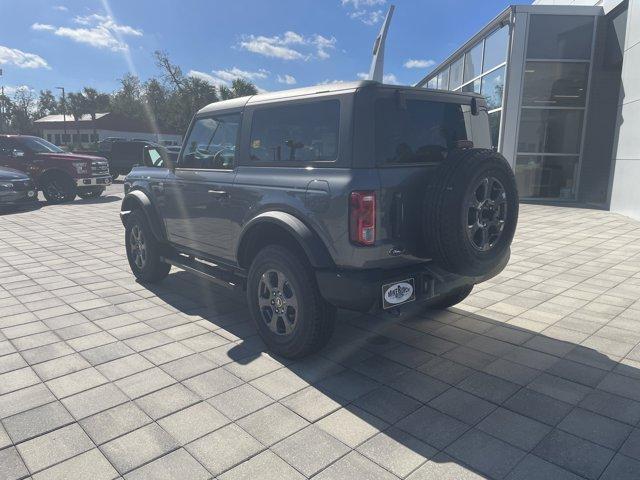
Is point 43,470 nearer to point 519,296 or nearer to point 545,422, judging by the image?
point 545,422

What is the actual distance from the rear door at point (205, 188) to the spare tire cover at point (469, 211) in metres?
1.81

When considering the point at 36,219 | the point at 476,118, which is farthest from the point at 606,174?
the point at 36,219

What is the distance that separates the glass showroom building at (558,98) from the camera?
14.0 meters

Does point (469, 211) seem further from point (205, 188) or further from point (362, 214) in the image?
point (205, 188)

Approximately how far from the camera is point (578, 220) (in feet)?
36.8

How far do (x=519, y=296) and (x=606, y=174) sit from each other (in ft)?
37.7

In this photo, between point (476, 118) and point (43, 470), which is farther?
point (476, 118)

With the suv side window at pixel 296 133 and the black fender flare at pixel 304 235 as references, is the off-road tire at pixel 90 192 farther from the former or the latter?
the black fender flare at pixel 304 235

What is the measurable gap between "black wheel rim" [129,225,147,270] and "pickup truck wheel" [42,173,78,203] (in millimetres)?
10088

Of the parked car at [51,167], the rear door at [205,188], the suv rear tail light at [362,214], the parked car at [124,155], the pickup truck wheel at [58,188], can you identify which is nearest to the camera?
the suv rear tail light at [362,214]

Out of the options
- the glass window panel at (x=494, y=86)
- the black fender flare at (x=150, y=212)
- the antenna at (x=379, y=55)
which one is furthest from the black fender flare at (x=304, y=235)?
the glass window panel at (x=494, y=86)

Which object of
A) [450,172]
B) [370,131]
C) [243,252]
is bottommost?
[243,252]

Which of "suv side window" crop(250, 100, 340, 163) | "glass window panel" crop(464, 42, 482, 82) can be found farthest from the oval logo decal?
"glass window panel" crop(464, 42, 482, 82)

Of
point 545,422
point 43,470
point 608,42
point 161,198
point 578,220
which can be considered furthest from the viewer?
point 608,42
